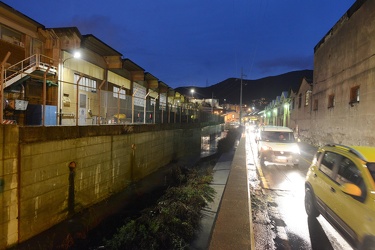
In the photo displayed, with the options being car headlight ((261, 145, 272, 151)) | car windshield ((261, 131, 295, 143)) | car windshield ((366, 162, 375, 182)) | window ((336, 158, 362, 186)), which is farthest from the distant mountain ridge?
car windshield ((366, 162, 375, 182))

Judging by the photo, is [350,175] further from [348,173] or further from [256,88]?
[256,88]

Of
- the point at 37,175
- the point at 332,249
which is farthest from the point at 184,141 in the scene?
the point at 332,249

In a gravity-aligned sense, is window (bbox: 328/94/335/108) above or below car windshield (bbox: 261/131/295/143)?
above

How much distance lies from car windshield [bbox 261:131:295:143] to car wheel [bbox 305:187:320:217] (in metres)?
7.18

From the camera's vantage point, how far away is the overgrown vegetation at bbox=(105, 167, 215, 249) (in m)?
5.34

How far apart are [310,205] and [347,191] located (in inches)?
92.5

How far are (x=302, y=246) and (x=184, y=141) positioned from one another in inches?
633

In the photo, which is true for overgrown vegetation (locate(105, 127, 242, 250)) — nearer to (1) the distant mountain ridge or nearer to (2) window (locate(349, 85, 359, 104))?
(2) window (locate(349, 85, 359, 104))

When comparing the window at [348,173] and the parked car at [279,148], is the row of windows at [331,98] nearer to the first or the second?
the parked car at [279,148]

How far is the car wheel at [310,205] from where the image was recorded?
5.73 m

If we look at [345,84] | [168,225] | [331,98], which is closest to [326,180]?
[168,225]

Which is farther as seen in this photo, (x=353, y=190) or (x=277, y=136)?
(x=277, y=136)

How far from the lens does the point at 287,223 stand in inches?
228

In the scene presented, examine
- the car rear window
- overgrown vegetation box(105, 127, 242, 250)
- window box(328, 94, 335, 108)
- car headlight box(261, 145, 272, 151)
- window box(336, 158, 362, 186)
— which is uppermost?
window box(328, 94, 335, 108)
